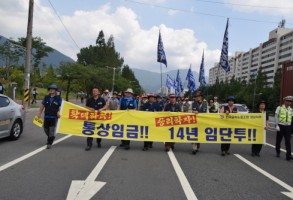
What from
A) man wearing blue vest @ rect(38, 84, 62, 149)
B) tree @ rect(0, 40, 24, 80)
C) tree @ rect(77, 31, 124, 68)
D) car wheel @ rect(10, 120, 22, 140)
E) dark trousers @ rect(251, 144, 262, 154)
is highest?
tree @ rect(77, 31, 124, 68)

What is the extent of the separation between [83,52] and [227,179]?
10967 cm

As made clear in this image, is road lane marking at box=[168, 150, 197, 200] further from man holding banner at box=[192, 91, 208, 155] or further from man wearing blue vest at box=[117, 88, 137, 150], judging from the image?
man wearing blue vest at box=[117, 88, 137, 150]

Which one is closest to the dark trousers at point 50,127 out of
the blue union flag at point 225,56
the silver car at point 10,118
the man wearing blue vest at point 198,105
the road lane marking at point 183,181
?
the silver car at point 10,118

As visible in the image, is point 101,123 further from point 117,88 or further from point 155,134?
point 117,88

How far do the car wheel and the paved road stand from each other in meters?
0.35

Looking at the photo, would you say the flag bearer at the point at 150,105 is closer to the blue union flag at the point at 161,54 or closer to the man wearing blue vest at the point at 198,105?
Result: the man wearing blue vest at the point at 198,105

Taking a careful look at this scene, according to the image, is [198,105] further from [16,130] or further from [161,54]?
[161,54]

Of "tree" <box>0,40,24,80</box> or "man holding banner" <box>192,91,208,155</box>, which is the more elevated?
"tree" <box>0,40,24,80</box>

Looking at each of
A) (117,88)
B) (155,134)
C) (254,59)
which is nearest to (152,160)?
(155,134)

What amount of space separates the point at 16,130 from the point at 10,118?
65 centimetres

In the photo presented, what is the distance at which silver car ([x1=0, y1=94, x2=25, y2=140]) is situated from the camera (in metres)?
11.0

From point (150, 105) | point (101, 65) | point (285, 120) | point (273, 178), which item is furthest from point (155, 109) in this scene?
point (101, 65)

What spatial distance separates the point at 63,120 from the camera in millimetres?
11234

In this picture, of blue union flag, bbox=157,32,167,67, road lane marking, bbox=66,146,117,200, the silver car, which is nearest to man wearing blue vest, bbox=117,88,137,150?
the silver car
